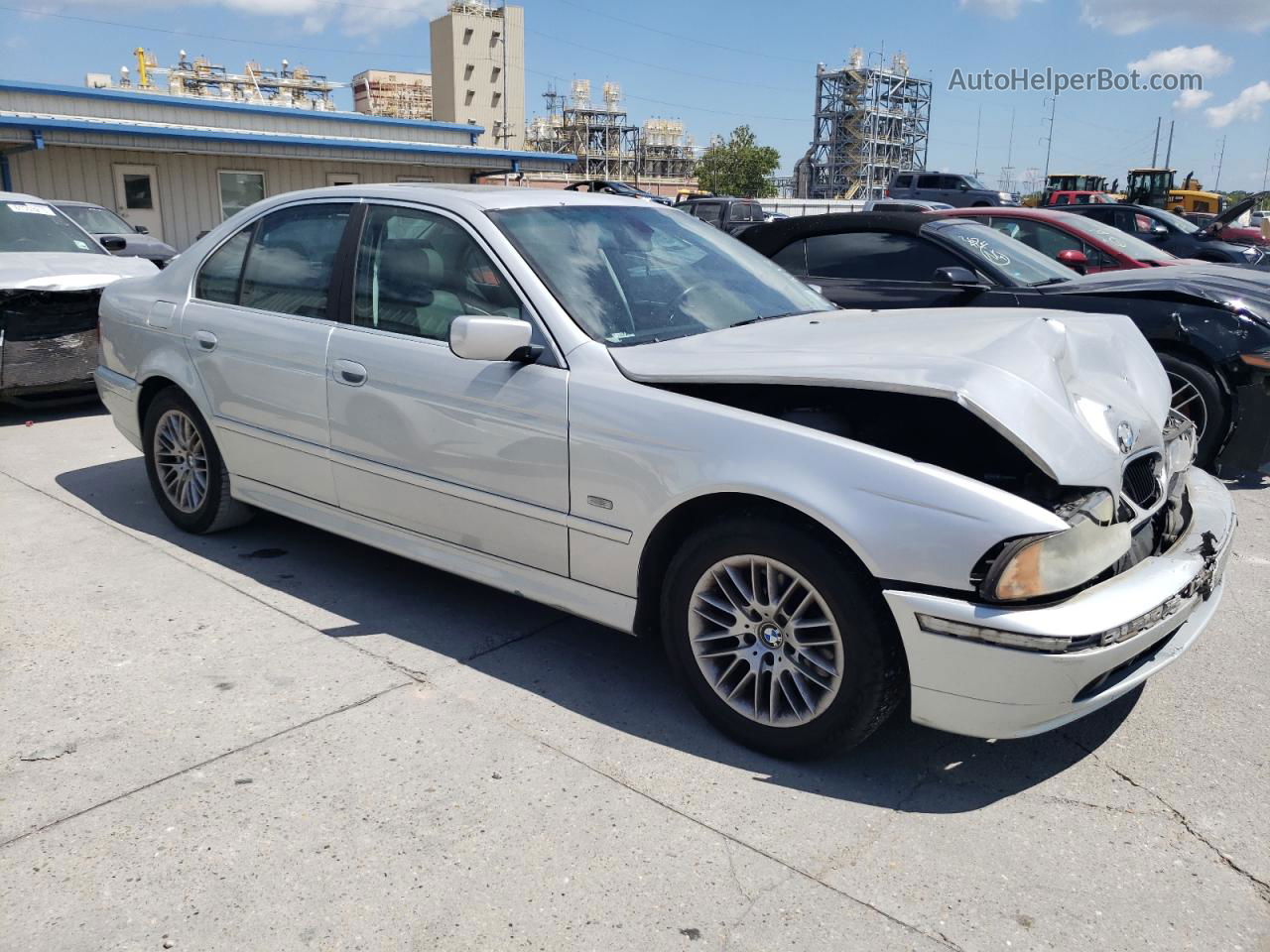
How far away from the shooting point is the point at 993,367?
2.89 meters

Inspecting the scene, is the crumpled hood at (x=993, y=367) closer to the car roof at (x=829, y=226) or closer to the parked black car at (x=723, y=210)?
the car roof at (x=829, y=226)

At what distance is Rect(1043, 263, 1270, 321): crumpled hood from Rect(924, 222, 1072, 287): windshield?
0.16 m

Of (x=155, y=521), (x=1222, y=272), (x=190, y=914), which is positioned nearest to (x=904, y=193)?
(x=1222, y=272)

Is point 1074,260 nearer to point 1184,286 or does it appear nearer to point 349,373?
point 1184,286

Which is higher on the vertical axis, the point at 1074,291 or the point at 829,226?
the point at 829,226

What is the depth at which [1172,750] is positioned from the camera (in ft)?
10.4

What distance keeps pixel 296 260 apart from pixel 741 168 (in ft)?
291

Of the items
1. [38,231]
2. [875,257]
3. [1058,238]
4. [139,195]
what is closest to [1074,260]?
[1058,238]

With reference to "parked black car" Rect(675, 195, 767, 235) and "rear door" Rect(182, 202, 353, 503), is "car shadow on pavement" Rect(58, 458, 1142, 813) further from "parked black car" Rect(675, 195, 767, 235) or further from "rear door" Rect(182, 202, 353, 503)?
"parked black car" Rect(675, 195, 767, 235)

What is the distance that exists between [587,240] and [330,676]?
6.14ft

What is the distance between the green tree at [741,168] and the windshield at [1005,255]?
82584 millimetres

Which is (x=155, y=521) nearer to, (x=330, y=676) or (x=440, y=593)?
(x=440, y=593)

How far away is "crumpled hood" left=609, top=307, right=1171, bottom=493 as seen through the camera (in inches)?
110

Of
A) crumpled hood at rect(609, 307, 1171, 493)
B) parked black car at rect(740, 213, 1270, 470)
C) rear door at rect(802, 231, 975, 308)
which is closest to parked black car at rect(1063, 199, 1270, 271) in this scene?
parked black car at rect(740, 213, 1270, 470)
